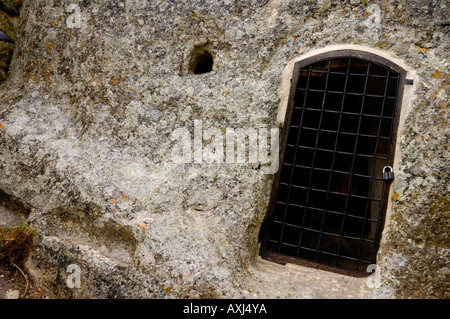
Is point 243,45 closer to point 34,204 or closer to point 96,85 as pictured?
point 96,85

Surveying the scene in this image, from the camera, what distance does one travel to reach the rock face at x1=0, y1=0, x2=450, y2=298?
91.0 inches

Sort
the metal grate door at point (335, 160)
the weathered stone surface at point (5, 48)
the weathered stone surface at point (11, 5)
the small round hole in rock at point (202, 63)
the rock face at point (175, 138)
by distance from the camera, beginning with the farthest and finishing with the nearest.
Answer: the weathered stone surface at point (11, 5) < the weathered stone surface at point (5, 48) < the small round hole in rock at point (202, 63) < the metal grate door at point (335, 160) < the rock face at point (175, 138)

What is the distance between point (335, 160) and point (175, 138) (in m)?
2.21

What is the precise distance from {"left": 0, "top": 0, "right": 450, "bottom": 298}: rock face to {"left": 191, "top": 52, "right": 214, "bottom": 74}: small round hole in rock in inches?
1.1

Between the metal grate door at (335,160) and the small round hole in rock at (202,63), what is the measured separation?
34.2 inches

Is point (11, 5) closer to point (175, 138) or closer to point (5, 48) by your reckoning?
point (5, 48)

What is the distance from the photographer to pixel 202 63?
3.11 metres

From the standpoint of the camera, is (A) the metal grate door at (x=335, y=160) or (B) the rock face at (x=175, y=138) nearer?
(B) the rock face at (x=175, y=138)

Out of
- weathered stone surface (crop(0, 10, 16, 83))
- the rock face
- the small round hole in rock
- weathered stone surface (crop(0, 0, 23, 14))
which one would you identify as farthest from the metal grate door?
weathered stone surface (crop(0, 0, 23, 14))

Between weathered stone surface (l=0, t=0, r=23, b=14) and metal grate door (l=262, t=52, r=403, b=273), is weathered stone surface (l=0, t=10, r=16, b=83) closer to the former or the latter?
weathered stone surface (l=0, t=0, r=23, b=14)

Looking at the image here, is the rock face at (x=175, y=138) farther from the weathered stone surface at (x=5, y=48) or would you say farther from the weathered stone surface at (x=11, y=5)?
the weathered stone surface at (x=11, y=5)

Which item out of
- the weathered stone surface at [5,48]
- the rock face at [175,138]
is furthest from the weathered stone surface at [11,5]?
the rock face at [175,138]

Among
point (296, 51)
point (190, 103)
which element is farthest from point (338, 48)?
point (190, 103)

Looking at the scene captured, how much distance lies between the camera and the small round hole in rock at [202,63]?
2.96 m
